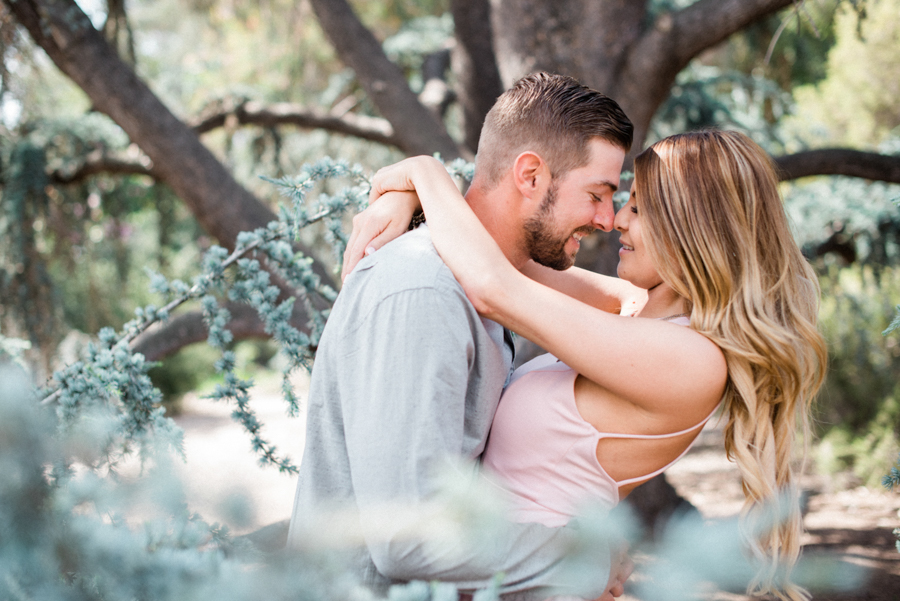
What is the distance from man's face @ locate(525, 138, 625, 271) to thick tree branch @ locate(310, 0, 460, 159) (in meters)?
2.45

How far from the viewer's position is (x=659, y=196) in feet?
5.51

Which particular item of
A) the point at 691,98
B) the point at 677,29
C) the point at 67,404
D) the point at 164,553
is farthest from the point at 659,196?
the point at 691,98

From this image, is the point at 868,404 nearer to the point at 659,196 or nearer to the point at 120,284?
the point at 659,196

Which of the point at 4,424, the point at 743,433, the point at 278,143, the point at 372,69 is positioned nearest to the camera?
the point at 4,424

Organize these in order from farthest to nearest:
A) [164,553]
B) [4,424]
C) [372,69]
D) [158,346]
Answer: [372,69]
[158,346]
[164,553]
[4,424]

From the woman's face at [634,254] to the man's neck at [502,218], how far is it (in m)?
0.30

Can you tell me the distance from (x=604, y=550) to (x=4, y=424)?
773 mm

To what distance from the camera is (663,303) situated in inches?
73.0

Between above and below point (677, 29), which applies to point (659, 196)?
below

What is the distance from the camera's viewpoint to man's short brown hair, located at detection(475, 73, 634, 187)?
1768mm

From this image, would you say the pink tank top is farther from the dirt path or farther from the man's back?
the dirt path

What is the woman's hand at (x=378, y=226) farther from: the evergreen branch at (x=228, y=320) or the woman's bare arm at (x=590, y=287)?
the woman's bare arm at (x=590, y=287)

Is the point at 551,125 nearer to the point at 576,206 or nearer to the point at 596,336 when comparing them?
the point at 576,206

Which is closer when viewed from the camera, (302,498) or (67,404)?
(302,498)
